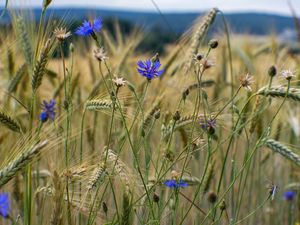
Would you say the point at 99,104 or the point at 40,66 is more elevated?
the point at 40,66

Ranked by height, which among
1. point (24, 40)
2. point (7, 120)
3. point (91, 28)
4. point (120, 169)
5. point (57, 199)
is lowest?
point (57, 199)

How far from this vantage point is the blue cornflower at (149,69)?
A: 6.32ft

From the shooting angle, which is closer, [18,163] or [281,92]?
[18,163]

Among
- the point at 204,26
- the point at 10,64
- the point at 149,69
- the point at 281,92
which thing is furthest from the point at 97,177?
→ the point at 10,64

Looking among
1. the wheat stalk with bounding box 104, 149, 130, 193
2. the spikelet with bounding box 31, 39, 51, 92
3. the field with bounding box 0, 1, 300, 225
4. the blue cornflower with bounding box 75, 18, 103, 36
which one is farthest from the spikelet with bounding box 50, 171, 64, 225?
the blue cornflower with bounding box 75, 18, 103, 36

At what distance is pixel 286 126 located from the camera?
4043 mm

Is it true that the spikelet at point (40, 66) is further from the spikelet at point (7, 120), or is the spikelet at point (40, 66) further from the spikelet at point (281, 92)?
the spikelet at point (281, 92)

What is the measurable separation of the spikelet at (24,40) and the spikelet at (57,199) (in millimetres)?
928

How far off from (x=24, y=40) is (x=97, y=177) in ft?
3.08

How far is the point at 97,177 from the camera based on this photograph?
6.08 feet

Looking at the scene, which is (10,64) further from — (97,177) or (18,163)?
(18,163)

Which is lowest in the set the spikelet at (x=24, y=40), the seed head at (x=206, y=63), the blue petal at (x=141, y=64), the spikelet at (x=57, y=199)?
the spikelet at (x=57, y=199)

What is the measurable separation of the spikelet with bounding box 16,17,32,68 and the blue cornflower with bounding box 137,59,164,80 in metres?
0.68

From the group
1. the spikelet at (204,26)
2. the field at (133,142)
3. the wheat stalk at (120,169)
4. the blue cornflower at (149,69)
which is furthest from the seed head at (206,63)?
the spikelet at (204,26)
